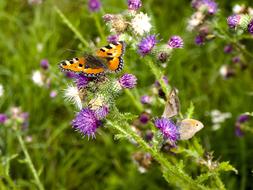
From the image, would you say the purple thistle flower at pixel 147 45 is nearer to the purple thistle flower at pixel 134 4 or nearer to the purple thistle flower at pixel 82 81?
the purple thistle flower at pixel 134 4

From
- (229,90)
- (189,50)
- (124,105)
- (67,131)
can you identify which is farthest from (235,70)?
(67,131)

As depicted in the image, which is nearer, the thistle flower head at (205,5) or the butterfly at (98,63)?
the butterfly at (98,63)

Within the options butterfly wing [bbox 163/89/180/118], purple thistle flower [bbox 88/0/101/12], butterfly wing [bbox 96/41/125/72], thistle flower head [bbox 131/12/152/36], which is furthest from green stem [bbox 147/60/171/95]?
purple thistle flower [bbox 88/0/101/12]

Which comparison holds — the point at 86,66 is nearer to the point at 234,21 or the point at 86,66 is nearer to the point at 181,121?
the point at 181,121

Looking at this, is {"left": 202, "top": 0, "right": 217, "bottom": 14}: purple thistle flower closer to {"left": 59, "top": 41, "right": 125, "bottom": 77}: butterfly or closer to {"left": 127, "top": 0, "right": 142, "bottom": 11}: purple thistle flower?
{"left": 127, "top": 0, "right": 142, "bottom": 11}: purple thistle flower

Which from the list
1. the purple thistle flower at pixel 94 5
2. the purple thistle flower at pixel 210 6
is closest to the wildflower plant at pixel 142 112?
the purple thistle flower at pixel 210 6

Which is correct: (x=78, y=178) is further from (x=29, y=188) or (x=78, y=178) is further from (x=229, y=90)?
(x=229, y=90)
